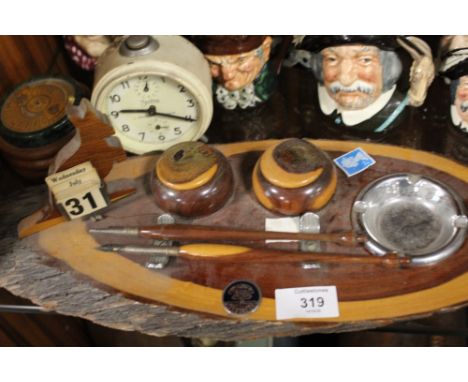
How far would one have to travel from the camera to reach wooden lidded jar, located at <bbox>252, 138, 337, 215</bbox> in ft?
3.30

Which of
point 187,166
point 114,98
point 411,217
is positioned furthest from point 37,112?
point 411,217

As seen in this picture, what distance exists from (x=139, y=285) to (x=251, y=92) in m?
0.51

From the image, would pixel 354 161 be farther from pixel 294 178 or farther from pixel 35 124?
pixel 35 124

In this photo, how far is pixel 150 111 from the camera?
119 centimetres

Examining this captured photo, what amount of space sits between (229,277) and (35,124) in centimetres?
51

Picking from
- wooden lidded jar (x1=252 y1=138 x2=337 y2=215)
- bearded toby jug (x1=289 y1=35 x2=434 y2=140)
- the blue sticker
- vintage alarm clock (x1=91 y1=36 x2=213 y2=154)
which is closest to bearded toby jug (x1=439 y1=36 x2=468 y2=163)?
bearded toby jug (x1=289 y1=35 x2=434 y2=140)

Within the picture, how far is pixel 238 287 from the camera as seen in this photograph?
0.99 m

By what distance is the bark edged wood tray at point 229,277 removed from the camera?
96 centimetres

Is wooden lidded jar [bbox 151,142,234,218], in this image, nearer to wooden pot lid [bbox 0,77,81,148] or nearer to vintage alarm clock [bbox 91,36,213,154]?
vintage alarm clock [bbox 91,36,213,154]

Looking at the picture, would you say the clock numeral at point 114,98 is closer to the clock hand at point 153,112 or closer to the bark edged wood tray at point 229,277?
the clock hand at point 153,112

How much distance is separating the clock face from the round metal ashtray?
0.40 metres

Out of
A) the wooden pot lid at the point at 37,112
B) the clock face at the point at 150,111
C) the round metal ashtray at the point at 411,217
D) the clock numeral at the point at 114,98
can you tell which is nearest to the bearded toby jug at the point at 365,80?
the round metal ashtray at the point at 411,217

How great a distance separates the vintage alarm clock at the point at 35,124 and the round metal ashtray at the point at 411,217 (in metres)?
0.61

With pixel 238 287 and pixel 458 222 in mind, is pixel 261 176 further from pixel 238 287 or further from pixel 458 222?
pixel 458 222
